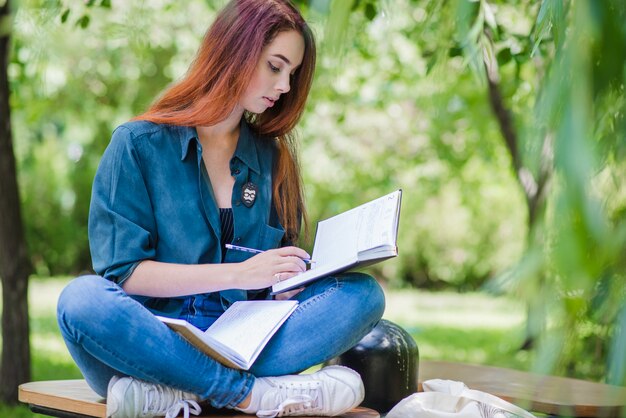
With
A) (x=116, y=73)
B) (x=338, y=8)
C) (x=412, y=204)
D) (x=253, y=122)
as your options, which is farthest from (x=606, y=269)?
(x=412, y=204)

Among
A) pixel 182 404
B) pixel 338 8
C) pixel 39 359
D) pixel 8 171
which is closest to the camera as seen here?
pixel 338 8

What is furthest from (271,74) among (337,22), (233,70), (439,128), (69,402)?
(439,128)

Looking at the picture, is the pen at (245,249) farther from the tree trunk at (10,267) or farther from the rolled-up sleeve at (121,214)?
the tree trunk at (10,267)

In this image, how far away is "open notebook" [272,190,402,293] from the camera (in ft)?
6.38

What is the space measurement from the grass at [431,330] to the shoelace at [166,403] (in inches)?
49.3

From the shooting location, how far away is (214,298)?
2.25 metres

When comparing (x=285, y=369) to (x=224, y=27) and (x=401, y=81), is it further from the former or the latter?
(x=401, y=81)

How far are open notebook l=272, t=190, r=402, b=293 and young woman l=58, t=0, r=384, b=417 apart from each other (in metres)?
0.05

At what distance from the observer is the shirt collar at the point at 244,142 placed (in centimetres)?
225

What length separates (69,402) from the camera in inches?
81.4

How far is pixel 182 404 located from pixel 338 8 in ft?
3.57

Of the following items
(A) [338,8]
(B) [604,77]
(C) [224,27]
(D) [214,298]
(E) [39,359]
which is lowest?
(E) [39,359]

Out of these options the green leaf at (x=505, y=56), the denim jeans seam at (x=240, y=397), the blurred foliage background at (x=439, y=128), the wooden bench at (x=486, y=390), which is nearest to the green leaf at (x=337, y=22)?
the blurred foliage background at (x=439, y=128)

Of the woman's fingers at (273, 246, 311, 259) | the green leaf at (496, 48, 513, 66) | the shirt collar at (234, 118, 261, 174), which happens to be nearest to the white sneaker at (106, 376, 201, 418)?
the woman's fingers at (273, 246, 311, 259)
